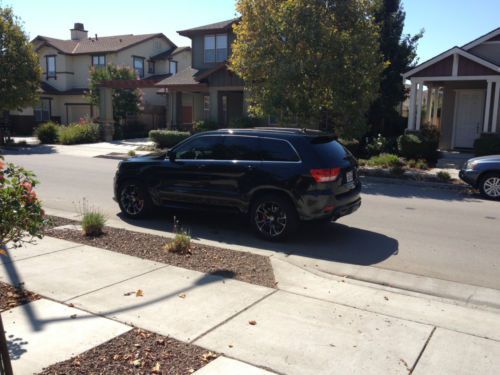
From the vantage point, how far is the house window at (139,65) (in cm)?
4416

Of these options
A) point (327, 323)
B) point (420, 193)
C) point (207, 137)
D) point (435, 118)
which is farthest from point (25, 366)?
point (435, 118)

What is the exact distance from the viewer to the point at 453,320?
4816 millimetres

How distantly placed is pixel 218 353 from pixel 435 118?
25.1m

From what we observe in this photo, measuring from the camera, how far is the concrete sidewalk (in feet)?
12.9

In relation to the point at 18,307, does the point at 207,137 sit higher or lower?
higher

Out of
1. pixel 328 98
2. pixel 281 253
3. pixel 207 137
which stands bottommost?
pixel 281 253

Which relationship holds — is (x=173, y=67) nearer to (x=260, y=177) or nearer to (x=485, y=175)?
(x=485, y=175)

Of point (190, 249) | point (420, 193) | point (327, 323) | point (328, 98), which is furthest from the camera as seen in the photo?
point (328, 98)

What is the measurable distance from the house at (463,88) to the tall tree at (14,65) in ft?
70.2

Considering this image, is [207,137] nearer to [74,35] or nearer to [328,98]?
[328,98]

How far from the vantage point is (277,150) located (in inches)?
317

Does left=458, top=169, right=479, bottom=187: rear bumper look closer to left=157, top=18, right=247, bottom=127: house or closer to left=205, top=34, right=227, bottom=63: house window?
left=157, top=18, right=247, bottom=127: house

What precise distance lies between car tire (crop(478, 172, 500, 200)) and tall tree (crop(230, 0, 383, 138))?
19.5 ft

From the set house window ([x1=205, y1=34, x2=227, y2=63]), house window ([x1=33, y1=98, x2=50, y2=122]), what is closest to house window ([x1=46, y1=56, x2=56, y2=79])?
house window ([x1=33, y1=98, x2=50, y2=122])
